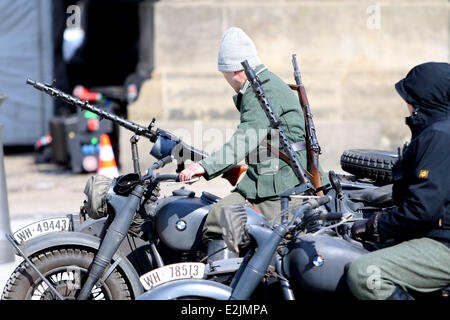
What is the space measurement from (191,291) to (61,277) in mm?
1083

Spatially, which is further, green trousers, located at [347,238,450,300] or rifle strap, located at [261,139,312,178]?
rifle strap, located at [261,139,312,178]

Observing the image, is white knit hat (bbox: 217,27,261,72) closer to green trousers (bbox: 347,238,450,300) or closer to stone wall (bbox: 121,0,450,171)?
green trousers (bbox: 347,238,450,300)

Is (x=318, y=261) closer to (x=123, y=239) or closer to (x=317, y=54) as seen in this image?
(x=123, y=239)

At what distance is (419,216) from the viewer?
310cm

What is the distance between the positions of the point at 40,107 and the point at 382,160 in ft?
32.2

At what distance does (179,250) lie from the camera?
13.5ft

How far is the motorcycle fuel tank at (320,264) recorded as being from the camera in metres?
3.25

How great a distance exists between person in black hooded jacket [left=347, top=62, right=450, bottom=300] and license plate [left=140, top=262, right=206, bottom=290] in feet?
2.55

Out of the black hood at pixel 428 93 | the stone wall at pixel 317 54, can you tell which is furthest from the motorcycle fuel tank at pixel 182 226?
the stone wall at pixel 317 54

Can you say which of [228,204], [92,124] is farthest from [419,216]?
[92,124]

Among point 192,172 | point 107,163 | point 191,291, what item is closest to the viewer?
point 191,291

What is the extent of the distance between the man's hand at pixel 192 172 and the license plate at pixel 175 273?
0.43m

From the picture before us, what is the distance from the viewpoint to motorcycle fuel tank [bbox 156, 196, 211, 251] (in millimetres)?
4094

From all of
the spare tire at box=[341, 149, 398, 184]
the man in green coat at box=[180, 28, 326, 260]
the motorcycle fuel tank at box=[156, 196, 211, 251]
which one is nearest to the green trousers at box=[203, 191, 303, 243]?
the man in green coat at box=[180, 28, 326, 260]
